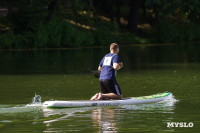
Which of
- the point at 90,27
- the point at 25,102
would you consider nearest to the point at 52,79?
the point at 25,102

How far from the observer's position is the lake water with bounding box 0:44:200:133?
13.2 metres

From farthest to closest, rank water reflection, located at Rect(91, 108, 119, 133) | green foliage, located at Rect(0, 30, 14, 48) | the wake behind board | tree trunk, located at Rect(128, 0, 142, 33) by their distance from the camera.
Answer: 1. tree trunk, located at Rect(128, 0, 142, 33)
2. green foliage, located at Rect(0, 30, 14, 48)
3. the wake behind board
4. water reflection, located at Rect(91, 108, 119, 133)

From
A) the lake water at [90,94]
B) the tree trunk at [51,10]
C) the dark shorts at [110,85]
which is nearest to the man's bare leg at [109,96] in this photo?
the dark shorts at [110,85]

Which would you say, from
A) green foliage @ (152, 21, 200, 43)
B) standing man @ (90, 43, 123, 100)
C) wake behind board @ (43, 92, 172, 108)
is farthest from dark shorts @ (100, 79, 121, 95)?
green foliage @ (152, 21, 200, 43)

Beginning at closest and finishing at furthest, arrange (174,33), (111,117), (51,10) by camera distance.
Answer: (111,117) → (51,10) → (174,33)

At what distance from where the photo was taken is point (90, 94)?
63.8ft

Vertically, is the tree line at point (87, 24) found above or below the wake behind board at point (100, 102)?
above

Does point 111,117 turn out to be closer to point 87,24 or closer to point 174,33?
point 87,24

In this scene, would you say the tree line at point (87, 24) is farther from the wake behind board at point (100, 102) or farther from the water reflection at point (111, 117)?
the water reflection at point (111, 117)

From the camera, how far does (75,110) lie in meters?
15.5

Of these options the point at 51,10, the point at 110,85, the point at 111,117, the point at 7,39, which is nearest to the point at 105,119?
the point at 111,117

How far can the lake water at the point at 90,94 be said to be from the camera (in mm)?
13164

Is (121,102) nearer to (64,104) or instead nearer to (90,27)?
(64,104)

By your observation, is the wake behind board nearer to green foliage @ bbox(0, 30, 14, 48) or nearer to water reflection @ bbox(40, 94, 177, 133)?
water reflection @ bbox(40, 94, 177, 133)
